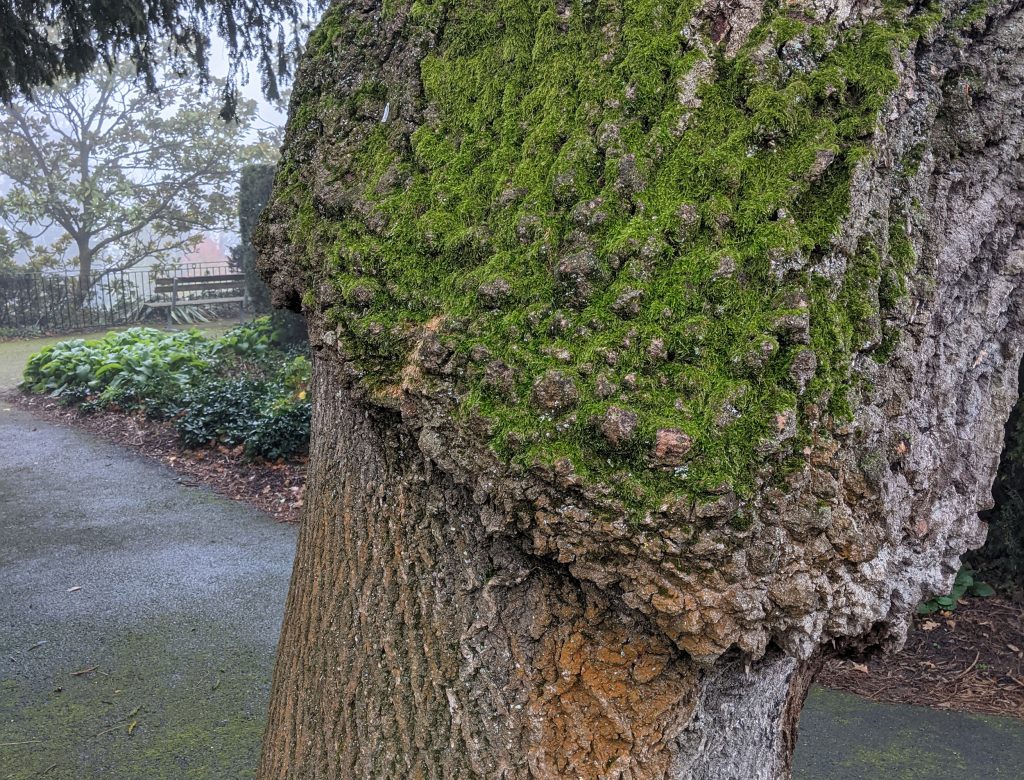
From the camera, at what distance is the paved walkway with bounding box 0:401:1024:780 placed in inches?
140

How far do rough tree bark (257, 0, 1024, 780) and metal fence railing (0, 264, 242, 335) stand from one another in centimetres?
1795

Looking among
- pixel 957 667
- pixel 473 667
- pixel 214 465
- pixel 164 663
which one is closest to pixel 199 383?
pixel 214 465

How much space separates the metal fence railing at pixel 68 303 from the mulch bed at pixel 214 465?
29.7 ft

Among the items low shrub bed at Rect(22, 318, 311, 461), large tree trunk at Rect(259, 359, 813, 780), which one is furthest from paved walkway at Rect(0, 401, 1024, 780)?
large tree trunk at Rect(259, 359, 813, 780)

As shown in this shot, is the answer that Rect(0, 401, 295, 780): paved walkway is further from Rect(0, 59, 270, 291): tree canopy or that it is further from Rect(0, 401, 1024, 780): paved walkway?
Rect(0, 59, 270, 291): tree canopy

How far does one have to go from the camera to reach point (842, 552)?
3.99 ft

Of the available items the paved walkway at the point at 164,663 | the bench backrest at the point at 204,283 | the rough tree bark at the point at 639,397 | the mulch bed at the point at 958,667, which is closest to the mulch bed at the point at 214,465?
the paved walkway at the point at 164,663

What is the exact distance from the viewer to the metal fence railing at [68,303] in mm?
18641

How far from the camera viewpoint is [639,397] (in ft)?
→ 3.82

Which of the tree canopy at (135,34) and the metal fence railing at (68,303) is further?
the metal fence railing at (68,303)

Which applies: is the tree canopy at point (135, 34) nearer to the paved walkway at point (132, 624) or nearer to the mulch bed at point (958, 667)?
the paved walkway at point (132, 624)

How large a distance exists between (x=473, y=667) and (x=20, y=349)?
17.5m

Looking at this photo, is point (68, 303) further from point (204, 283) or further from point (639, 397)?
point (639, 397)

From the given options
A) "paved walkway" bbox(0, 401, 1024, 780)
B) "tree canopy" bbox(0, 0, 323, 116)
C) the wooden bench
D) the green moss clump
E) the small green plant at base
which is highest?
"tree canopy" bbox(0, 0, 323, 116)
